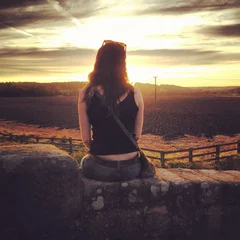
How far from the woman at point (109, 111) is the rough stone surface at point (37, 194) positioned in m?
0.28

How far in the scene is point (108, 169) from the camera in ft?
8.01

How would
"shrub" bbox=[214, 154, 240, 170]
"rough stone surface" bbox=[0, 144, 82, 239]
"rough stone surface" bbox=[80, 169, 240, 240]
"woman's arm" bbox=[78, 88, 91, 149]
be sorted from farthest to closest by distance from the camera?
"shrub" bbox=[214, 154, 240, 170] → "woman's arm" bbox=[78, 88, 91, 149] → "rough stone surface" bbox=[80, 169, 240, 240] → "rough stone surface" bbox=[0, 144, 82, 239]

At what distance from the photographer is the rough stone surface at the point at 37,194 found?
209 centimetres

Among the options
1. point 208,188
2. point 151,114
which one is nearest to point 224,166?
point 208,188

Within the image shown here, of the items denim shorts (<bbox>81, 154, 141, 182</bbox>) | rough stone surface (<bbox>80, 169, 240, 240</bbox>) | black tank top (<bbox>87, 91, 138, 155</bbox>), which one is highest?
black tank top (<bbox>87, 91, 138, 155</bbox>)

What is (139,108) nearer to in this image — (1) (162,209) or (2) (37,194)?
(1) (162,209)

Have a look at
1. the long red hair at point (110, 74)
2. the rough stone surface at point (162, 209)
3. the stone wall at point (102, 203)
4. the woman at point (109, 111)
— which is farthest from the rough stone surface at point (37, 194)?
the long red hair at point (110, 74)

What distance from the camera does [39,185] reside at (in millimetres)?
2141

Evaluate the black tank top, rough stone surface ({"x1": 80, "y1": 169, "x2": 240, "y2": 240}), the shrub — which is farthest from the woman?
the shrub

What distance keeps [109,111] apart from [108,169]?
465mm

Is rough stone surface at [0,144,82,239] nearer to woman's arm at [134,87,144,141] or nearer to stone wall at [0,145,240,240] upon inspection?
stone wall at [0,145,240,240]

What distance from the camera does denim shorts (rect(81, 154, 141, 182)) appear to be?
244 cm

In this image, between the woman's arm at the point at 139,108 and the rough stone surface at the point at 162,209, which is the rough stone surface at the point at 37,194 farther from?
the woman's arm at the point at 139,108

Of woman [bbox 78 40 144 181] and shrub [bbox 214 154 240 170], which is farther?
shrub [bbox 214 154 240 170]
